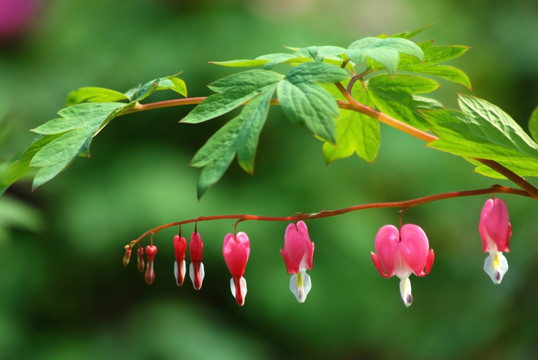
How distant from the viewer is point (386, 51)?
61cm

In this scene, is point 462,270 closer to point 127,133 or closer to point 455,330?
point 455,330

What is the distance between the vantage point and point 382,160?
3.52 m

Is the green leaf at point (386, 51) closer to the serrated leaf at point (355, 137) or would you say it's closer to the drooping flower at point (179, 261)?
the serrated leaf at point (355, 137)

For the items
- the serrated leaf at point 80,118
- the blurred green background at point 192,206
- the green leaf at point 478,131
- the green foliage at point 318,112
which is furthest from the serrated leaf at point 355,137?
the blurred green background at point 192,206

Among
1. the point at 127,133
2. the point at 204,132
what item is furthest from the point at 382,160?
the point at 127,133

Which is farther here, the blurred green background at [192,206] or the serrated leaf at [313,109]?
the blurred green background at [192,206]

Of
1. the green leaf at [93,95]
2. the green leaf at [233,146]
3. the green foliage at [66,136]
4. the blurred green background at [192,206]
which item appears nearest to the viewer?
the green leaf at [233,146]

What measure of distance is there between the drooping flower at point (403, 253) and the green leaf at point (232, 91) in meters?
0.21

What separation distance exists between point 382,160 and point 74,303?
172cm

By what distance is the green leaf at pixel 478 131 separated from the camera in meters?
0.64

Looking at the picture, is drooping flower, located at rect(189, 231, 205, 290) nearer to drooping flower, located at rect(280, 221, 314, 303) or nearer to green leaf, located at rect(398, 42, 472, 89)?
drooping flower, located at rect(280, 221, 314, 303)

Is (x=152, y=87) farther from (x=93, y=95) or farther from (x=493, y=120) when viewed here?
(x=493, y=120)

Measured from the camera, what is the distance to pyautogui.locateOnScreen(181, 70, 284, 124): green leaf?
1.99 ft

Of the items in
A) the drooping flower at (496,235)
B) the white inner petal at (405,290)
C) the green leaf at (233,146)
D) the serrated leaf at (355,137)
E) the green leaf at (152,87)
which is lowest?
the white inner petal at (405,290)
